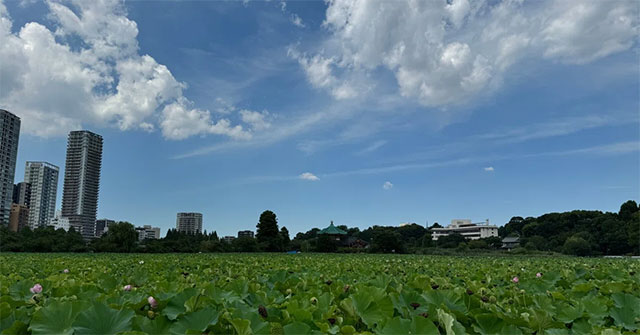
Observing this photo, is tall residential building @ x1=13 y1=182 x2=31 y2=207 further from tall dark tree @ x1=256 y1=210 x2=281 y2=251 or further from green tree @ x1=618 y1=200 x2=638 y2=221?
green tree @ x1=618 y1=200 x2=638 y2=221

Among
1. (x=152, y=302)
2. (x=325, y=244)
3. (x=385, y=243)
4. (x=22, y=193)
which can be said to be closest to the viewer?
(x=152, y=302)

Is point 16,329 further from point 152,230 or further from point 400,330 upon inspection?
point 152,230

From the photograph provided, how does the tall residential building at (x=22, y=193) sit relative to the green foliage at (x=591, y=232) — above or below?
above

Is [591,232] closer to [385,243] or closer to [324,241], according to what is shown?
[385,243]

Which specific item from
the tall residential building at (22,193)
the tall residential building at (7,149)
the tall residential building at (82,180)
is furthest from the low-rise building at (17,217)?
the tall residential building at (7,149)

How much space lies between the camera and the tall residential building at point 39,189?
303 ft

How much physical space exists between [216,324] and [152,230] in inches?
6296

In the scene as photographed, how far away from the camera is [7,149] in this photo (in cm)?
5178

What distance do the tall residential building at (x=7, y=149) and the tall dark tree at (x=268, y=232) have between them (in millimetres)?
31124

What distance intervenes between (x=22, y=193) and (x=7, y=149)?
1812 inches

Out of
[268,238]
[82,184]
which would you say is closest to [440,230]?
[268,238]

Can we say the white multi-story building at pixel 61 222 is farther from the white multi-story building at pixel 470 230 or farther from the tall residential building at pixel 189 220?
the white multi-story building at pixel 470 230

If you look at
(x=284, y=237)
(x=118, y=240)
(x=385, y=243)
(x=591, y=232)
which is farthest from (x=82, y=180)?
(x=591, y=232)

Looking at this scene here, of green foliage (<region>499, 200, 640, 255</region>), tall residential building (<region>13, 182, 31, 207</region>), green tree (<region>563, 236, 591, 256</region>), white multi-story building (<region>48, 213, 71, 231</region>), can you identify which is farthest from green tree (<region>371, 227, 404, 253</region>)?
tall residential building (<region>13, 182, 31, 207</region>)
